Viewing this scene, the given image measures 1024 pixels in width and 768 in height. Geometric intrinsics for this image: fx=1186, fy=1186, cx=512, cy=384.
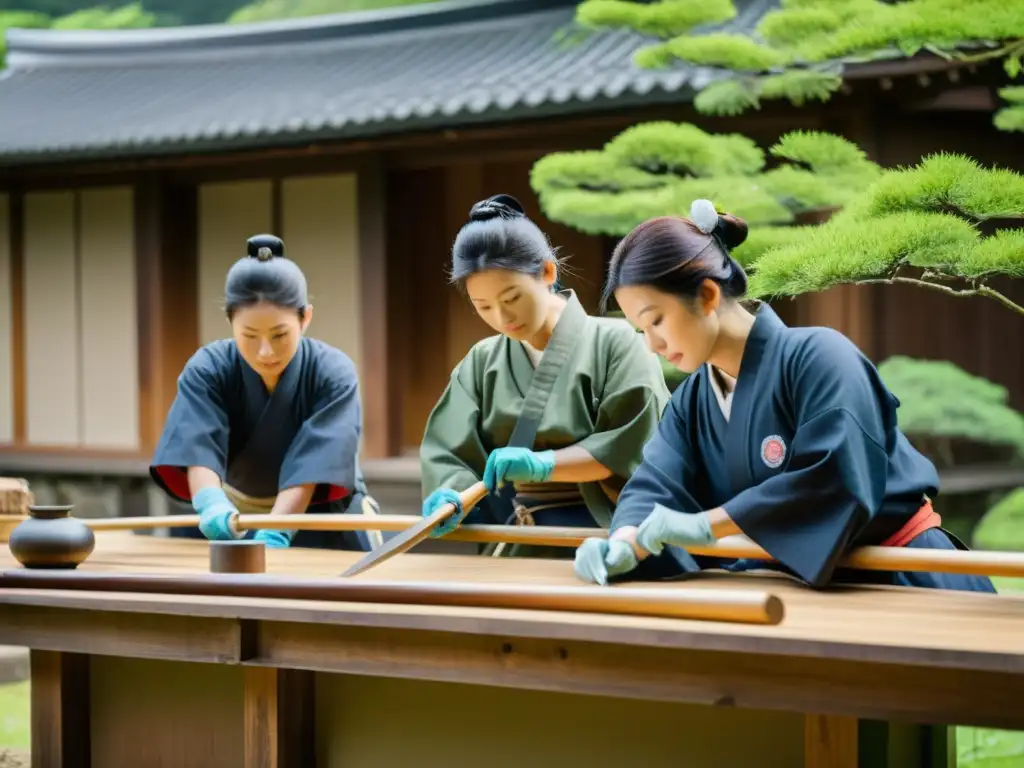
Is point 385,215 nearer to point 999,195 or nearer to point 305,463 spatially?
point 305,463

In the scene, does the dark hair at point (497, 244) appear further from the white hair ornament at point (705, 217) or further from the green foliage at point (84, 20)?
the green foliage at point (84, 20)

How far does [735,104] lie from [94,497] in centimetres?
766

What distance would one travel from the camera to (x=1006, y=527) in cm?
742

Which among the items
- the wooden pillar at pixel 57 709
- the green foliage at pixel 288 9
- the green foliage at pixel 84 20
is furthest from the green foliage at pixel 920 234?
the green foliage at pixel 288 9

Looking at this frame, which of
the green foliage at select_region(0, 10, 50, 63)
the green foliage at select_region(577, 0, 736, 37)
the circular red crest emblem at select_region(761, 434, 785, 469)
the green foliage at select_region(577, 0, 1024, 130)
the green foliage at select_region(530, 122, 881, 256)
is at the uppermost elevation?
the green foliage at select_region(0, 10, 50, 63)

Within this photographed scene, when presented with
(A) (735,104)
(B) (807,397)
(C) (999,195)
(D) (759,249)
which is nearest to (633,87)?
(A) (735,104)

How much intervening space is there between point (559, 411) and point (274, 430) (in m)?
1.30

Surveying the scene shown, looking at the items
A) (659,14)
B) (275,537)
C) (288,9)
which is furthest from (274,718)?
(288,9)

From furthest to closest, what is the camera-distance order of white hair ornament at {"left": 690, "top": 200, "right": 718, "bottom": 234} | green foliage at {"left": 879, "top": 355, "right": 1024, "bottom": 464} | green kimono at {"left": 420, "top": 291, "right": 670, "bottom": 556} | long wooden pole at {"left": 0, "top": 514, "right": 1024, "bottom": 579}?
1. green foliage at {"left": 879, "top": 355, "right": 1024, "bottom": 464}
2. green kimono at {"left": 420, "top": 291, "right": 670, "bottom": 556}
3. white hair ornament at {"left": 690, "top": 200, "right": 718, "bottom": 234}
4. long wooden pole at {"left": 0, "top": 514, "right": 1024, "bottom": 579}

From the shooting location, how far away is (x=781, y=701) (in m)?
2.47

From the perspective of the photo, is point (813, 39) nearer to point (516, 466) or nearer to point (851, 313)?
point (851, 313)

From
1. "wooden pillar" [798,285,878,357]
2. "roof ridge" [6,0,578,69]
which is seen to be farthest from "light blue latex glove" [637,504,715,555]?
"roof ridge" [6,0,578,69]

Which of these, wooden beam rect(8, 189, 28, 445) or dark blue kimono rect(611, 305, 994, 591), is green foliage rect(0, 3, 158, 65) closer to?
wooden beam rect(8, 189, 28, 445)

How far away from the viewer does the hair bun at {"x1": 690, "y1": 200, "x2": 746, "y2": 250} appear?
3180mm
